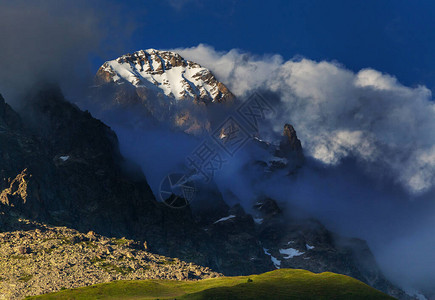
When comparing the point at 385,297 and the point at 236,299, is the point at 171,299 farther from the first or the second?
the point at 385,297

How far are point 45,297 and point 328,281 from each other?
105117 millimetres

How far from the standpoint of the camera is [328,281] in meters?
198

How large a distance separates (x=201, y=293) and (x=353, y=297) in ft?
165

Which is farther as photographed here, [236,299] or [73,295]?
[73,295]

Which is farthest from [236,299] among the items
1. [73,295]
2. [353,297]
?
[73,295]

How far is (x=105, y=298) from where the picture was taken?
19625 centimetres

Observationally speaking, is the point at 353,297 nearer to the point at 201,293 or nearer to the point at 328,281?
the point at 328,281

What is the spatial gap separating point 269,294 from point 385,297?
3818cm

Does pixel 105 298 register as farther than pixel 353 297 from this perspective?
Yes

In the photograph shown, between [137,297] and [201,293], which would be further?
[137,297]

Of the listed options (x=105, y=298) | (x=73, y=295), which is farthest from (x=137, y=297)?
(x=73, y=295)

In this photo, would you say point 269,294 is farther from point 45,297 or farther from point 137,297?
point 45,297

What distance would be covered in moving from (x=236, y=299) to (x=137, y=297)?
4607 cm

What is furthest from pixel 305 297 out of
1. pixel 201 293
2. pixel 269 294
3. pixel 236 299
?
pixel 201 293
